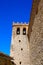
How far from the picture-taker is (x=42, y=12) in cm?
1016

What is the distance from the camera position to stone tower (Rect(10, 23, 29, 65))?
2184 centimetres

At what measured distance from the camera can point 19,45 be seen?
2311 centimetres

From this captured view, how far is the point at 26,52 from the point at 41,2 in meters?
12.5

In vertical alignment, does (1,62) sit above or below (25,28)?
below

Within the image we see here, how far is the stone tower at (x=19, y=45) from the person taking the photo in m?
21.8

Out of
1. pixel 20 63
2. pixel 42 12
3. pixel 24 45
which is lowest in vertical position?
pixel 20 63

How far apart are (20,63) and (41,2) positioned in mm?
12469

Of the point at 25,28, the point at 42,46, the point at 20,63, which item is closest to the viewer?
the point at 42,46

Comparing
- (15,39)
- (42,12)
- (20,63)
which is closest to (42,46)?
(42,12)

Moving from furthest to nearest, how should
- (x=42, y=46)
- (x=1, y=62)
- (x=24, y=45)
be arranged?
(x=24, y=45) < (x=1, y=62) < (x=42, y=46)

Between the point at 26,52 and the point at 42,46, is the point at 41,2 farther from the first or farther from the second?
the point at 26,52

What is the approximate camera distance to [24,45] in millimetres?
23047

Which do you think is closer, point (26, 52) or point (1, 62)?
point (1, 62)

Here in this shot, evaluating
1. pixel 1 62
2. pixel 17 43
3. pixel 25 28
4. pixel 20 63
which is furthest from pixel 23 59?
pixel 1 62
